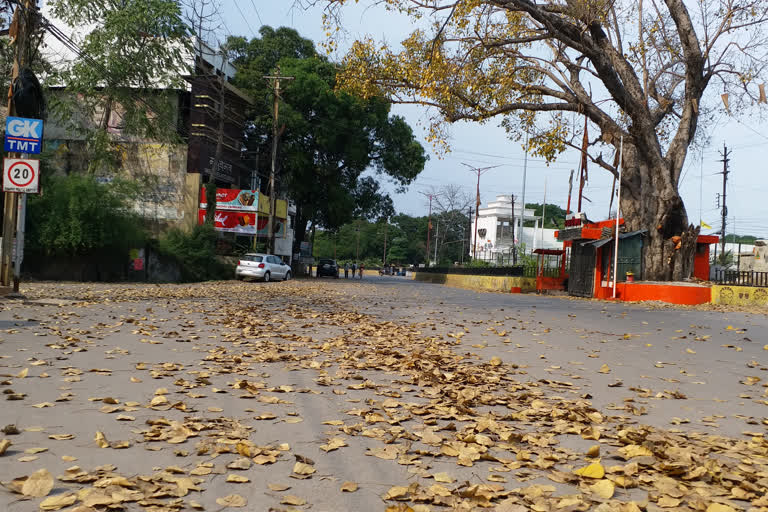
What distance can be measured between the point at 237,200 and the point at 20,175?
25212 mm

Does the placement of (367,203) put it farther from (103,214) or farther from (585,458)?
(585,458)

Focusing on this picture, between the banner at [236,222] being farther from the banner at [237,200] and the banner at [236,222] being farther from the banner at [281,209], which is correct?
the banner at [281,209]

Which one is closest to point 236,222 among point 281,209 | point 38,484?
point 281,209

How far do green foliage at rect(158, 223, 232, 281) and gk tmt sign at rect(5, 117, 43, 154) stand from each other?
15.1 meters

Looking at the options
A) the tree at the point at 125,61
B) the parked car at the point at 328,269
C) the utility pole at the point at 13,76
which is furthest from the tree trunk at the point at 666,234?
the parked car at the point at 328,269

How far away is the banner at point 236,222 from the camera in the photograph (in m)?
38.9

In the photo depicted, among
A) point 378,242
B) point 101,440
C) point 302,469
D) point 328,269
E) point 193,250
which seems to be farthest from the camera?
point 378,242

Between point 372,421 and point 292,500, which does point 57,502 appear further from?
point 372,421

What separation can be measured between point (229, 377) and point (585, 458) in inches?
149

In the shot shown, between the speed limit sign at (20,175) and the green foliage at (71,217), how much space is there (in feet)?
34.0

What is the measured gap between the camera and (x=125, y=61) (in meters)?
28.7

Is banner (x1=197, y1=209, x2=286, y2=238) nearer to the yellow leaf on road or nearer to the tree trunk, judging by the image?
the tree trunk

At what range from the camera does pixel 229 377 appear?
21.3ft

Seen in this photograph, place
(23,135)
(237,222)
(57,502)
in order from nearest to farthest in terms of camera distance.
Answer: (57,502), (23,135), (237,222)
